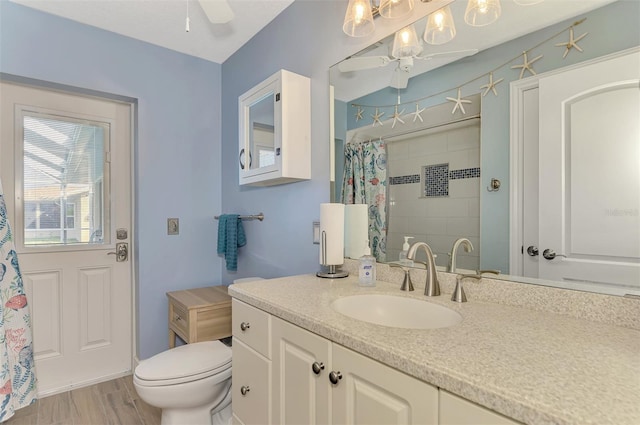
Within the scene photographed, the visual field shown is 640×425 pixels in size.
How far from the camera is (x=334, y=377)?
2.66 ft

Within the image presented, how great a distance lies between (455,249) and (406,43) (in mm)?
847

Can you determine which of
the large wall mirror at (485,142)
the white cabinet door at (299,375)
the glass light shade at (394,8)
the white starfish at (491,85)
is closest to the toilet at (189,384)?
the white cabinet door at (299,375)

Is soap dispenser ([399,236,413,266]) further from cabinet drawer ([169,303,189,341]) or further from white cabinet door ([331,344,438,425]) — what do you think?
cabinet drawer ([169,303,189,341])

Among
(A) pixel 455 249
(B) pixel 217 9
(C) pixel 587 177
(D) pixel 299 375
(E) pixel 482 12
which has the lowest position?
(D) pixel 299 375

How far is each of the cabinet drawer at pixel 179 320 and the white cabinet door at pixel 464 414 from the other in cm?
170

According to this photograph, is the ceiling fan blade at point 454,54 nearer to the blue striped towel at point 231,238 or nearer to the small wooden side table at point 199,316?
the blue striped towel at point 231,238

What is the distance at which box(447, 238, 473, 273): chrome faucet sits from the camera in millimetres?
1129

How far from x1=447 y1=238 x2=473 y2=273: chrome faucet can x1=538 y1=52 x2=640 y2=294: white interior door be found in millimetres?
215

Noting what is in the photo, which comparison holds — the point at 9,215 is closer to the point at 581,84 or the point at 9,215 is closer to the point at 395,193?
the point at 395,193

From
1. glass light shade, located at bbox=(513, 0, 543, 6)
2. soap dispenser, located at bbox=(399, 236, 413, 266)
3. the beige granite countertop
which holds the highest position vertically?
glass light shade, located at bbox=(513, 0, 543, 6)

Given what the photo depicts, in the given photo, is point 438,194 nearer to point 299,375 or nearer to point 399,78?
point 399,78

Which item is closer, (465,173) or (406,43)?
(465,173)

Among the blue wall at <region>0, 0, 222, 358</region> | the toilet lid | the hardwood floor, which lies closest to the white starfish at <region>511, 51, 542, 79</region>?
the toilet lid

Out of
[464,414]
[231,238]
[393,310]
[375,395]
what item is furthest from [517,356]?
[231,238]
